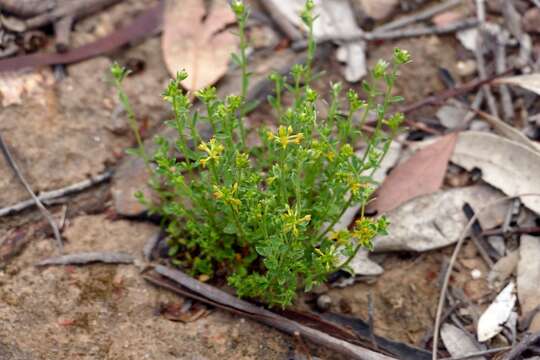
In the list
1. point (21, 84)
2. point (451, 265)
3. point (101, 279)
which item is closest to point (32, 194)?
point (101, 279)

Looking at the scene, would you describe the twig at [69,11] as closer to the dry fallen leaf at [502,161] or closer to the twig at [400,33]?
the twig at [400,33]

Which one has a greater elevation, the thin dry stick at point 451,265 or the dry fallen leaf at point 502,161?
the dry fallen leaf at point 502,161

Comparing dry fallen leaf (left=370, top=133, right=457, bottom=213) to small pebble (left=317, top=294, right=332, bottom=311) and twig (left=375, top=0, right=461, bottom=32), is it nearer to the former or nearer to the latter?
small pebble (left=317, top=294, right=332, bottom=311)

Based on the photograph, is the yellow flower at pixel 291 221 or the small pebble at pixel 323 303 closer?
the yellow flower at pixel 291 221

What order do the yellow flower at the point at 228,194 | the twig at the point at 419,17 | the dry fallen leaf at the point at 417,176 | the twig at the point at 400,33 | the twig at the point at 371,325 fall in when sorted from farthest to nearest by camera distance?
the twig at the point at 419,17
the twig at the point at 400,33
the dry fallen leaf at the point at 417,176
the twig at the point at 371,325
the yellow flower at the point at 228,194

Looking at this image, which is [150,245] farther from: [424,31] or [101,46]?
[424,31]

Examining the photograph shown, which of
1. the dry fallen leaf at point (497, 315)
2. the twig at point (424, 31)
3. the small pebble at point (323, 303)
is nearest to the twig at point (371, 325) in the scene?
the small pebble at point (323, 303)
